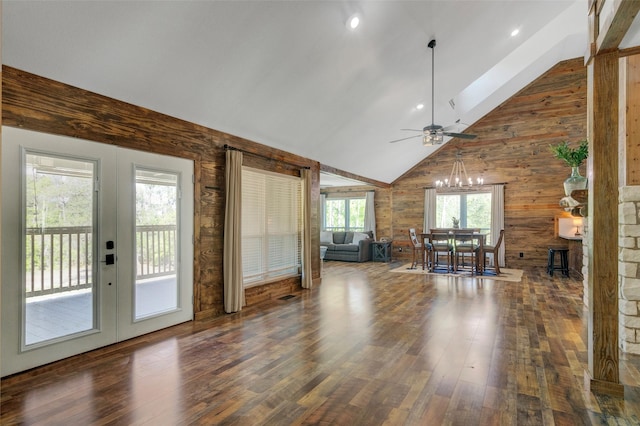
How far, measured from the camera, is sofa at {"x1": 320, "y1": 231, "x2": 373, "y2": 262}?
991 centimetres

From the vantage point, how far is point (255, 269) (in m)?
5.34

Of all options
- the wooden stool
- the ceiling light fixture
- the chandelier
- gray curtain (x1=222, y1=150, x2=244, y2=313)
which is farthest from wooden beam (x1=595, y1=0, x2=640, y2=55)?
the chandelier

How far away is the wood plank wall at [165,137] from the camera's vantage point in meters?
2.94

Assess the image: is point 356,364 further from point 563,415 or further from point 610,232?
point 610,232

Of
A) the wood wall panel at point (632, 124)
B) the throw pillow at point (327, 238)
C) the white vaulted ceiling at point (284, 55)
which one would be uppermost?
the white vaulted ceiling at point (284, 55)

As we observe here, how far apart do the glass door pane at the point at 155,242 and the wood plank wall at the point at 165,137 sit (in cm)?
28

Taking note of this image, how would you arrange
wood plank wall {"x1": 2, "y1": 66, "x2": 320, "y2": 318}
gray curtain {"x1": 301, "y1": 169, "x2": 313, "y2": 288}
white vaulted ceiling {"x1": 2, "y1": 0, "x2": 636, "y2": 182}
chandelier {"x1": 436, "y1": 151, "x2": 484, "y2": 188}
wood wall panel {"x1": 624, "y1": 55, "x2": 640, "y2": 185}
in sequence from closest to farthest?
1. white vaulted ceiling {"x1": 2, "y1": 0, "x2": 636, "y2": 182}
2. wood plank wall {"x1": 2, "y1": 66, "x2": 320, "y2": 318}
3. wood wall panel {"x1": 624, "y1": 55, "x2": 640, "y2": 185}
4. gray curtain {"x1": 301, "y1": 169, "x2": 313, "y2": 288}
5. chandelier {"x1": 436, "y1": 151, "x2": 484, "y2": 188}

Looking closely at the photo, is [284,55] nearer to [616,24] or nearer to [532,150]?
[616,24]

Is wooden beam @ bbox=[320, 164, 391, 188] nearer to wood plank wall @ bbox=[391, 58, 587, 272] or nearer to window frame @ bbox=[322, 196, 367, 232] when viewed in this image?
window frame @ bbox=[322, 196, 367, 232]

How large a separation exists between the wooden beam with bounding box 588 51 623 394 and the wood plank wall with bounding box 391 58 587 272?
7064mm

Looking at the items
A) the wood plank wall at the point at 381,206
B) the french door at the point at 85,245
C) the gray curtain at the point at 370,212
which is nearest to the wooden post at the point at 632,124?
the french door at the point at 85,245

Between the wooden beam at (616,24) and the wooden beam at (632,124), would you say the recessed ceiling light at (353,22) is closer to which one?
the wooden beam at (616,24)

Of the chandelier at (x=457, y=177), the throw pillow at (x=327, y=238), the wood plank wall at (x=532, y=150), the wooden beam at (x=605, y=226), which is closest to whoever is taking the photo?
the wooden beam at (x=605, y=226)

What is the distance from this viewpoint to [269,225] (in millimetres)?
5664
